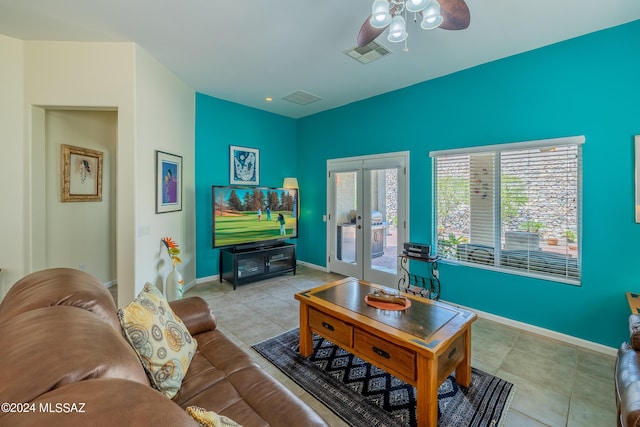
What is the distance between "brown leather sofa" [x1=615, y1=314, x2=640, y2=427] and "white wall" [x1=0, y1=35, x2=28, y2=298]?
457cm

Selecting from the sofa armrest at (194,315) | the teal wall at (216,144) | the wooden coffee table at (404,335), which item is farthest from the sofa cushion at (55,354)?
the teal wall at (216,144)

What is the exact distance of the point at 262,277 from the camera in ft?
14.6

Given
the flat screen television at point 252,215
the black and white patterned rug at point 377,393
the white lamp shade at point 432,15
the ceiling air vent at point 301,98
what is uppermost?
the ceiling air vent at point 301,98

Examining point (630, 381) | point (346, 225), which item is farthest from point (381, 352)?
point (346, 225)

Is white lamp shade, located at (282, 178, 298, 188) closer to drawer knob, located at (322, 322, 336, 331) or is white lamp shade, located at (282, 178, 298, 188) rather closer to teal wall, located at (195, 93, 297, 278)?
teal wall, located at (195, 93, 297, 278)

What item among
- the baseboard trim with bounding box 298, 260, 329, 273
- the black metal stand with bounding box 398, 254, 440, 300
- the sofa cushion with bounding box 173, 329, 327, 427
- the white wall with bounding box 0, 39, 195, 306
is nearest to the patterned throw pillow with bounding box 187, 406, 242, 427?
the sofa cushion with bounding box 173, 329, 327, 427

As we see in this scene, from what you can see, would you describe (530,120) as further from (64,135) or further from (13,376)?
(64,135)

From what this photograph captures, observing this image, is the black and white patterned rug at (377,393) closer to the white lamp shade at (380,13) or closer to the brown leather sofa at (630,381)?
the brown leather sofa at (630,381)

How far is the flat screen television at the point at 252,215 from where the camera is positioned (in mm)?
4070

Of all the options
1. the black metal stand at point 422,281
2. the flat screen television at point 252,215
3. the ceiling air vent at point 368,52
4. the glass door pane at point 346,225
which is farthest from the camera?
the glass door pane at point 346,225

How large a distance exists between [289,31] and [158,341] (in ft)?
8.92

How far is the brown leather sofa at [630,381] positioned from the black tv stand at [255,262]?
383 centimetres

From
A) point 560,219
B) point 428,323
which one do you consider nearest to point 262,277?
point 428,323

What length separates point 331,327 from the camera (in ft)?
7.14
